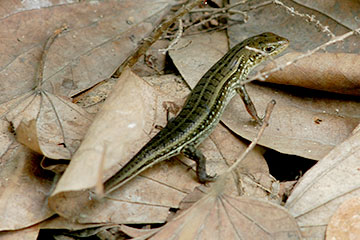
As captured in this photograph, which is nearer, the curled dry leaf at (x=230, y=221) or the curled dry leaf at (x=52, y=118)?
the curled dry leaf at (x=230, y=221)

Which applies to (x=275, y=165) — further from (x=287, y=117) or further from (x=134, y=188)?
(x=134, y=188)

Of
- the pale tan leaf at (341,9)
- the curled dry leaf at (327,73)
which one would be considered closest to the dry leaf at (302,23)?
the pale tan leaf at (341,9)

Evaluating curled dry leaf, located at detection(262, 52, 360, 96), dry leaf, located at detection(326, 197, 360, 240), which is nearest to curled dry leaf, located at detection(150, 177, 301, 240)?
dry leaf, located at detection(326, 197, 360, 240)

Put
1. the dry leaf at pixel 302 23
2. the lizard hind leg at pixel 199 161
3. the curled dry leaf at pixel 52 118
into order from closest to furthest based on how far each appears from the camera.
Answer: the curled dry leaf at pixel 52 118 < the lizard hind leg at pixel 199 161 < the dry leaf at pixel 302 23

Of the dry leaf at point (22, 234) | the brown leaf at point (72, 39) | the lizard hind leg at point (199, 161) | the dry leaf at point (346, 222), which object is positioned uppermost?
the brown leaf at point (72, 39)

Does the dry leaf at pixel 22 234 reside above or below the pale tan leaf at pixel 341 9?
below

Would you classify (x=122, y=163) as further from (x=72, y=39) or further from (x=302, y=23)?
(x=302, y=23)

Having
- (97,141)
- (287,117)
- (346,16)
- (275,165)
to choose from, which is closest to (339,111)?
(287,117)

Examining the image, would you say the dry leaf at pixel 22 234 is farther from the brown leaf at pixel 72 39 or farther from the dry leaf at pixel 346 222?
the dry leaf at pixel 346 222

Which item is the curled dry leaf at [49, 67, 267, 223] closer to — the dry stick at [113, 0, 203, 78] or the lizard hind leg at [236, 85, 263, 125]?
the lizard hind leg at [236, 85, 263, 125]
